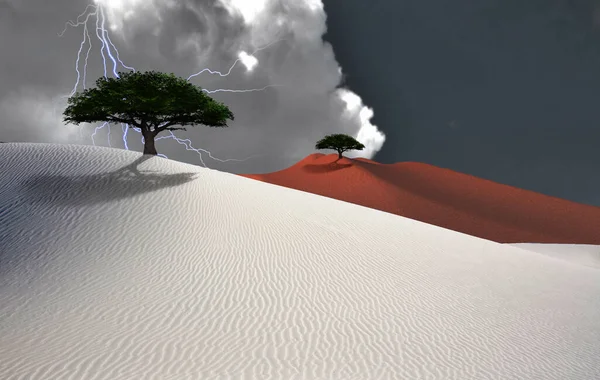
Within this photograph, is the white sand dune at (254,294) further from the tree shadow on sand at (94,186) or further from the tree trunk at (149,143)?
the tree trunk at (149,143)

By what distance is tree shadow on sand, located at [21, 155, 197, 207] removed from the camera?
1515 cm

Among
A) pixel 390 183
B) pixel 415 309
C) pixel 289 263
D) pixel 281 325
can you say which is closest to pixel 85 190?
pixel 289 263

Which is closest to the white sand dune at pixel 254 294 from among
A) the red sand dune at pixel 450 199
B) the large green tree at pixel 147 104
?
the large green tree at pixel 147 104

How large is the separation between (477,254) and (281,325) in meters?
10.7

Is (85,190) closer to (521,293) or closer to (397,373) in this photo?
(397,373)

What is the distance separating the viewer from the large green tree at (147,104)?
20734mm

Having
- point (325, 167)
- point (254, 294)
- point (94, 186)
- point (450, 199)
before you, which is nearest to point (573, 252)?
point (450, 199)

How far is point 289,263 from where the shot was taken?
1155cm

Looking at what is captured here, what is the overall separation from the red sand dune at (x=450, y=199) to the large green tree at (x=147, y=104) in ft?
67.3

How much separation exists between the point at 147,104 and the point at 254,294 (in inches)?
611

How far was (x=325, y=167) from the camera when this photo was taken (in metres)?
49.6

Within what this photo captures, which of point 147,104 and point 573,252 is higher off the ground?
point 147,104

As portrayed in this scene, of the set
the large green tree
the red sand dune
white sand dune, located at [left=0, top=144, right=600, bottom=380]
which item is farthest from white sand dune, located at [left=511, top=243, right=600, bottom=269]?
the large green tree

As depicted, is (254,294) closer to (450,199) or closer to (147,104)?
(147,104)
